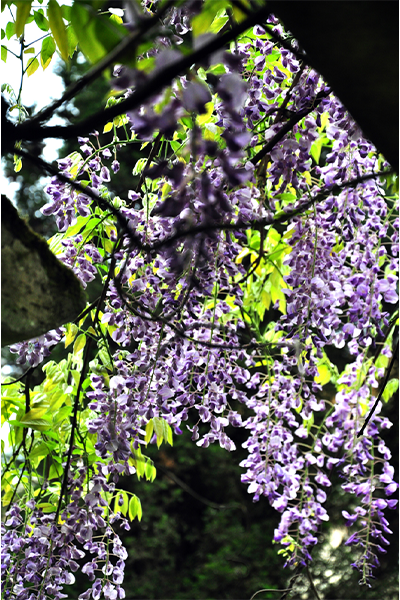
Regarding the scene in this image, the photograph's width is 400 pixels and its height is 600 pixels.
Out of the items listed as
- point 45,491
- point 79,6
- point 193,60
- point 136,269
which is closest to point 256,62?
point 136,269

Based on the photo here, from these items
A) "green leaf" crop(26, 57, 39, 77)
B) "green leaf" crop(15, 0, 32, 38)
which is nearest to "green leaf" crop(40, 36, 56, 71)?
"green leaf" crop(26, 57, 39, 77)

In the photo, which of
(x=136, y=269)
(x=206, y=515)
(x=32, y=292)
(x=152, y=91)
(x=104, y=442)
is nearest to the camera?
(x=152, y=91)

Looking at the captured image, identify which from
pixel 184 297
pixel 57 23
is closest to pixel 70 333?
pixel 184 297

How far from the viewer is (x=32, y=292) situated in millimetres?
907

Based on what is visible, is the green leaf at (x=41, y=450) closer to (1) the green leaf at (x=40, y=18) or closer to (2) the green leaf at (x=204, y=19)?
(1) the green leaf at (x=40, y=18)

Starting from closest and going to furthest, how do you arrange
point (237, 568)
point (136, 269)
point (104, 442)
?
point (104, 442) < point (136, 269) < point (237, 568)

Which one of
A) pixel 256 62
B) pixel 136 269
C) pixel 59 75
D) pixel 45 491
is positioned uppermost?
pixel 59 75

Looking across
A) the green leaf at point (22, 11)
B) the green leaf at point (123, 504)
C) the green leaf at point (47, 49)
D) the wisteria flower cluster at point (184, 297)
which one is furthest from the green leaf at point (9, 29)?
the green leaf at point (123, 504)

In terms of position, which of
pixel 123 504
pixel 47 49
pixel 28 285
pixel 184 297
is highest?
pixel 47 49

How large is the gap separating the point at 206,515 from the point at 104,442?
15.9 feet

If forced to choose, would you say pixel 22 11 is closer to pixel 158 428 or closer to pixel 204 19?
pixel 204 19

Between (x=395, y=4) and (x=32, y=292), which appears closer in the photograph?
(x=395, y=4)

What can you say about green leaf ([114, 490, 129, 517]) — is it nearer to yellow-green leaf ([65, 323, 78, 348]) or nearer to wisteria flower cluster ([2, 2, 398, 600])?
wisteria flower cluster ([2, 2, 398, 600])

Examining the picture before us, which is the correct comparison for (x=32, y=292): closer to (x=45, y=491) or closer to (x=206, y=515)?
(x=45, y=491)
